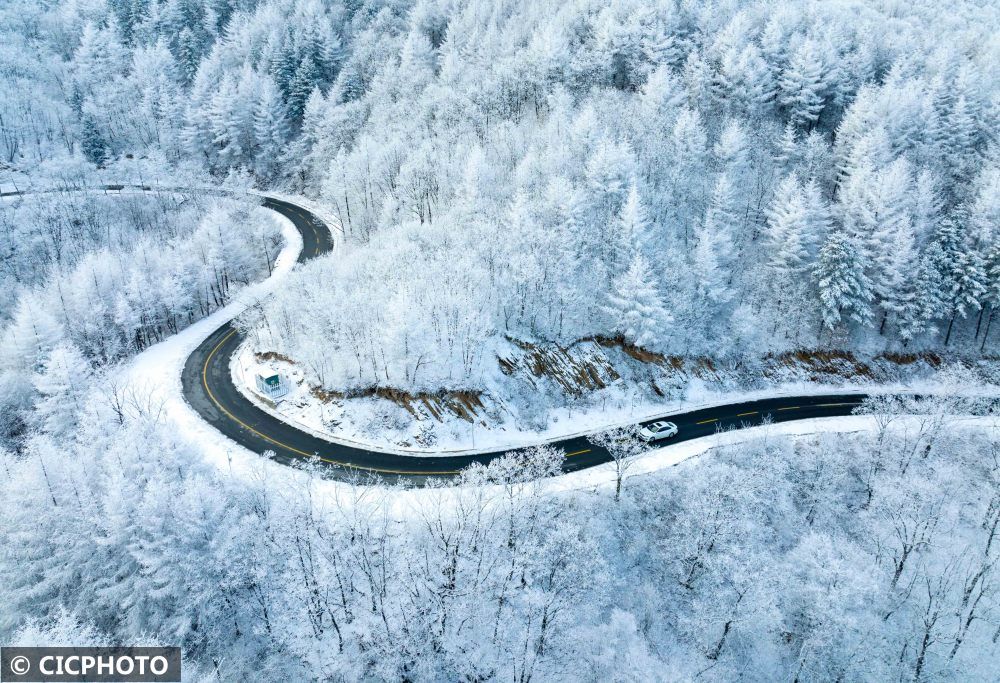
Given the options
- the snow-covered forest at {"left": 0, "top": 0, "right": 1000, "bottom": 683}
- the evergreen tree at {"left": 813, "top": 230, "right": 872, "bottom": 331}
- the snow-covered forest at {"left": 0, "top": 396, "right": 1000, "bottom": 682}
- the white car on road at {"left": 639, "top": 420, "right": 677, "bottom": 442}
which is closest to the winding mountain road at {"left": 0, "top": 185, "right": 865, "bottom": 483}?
the white car on road at {"left": 639, "top": 420, "right": 677, "bottom": 442}

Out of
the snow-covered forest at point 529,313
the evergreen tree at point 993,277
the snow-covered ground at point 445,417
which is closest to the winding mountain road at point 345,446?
the snow-covered ground at point 445,417

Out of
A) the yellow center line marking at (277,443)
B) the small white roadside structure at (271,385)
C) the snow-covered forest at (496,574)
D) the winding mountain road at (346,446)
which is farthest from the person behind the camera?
the small white roadside structure at (271,385)

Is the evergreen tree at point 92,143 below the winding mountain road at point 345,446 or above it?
above

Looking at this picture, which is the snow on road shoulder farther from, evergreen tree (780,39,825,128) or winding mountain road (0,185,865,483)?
evergreen tree (780,39,825,128)

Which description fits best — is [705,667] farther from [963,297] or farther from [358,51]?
[358,51]

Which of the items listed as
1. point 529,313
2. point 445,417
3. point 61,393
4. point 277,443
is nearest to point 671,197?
point 529,313

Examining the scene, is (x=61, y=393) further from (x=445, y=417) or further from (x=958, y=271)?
(x=958, y=271)

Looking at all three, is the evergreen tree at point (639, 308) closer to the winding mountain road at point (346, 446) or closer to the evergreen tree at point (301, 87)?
the winding mountain road at point (346, 446)
